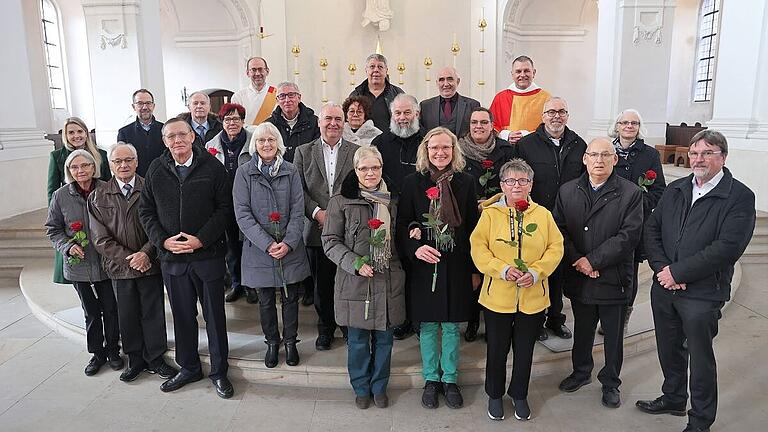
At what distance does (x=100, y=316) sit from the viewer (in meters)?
3.99

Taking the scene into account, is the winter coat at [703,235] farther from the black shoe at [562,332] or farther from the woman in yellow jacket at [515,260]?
the black shoe at [562,332]

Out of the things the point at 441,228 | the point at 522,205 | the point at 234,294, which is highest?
the point at 522,205

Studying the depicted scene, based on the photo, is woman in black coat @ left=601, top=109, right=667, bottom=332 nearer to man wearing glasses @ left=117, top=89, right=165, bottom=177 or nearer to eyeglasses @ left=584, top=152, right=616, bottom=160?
eyeglasses @ left=584, top=152, right=616, bottom=160

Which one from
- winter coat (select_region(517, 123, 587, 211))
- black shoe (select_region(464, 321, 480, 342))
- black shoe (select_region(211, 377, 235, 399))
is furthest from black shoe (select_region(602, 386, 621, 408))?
black shoe (select_region(211, 377, 235, 399))

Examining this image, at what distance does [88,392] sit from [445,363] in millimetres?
2456

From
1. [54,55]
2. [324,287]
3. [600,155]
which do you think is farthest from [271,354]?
[54,55]

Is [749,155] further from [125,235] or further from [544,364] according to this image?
[125,235]

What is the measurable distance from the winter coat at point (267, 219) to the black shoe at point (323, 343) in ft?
2.06

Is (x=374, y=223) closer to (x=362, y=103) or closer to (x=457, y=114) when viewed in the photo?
(x=362, y=103)

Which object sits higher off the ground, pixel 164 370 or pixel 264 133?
pixel 264 133

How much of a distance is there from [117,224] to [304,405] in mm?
1750

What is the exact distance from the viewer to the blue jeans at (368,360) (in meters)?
3.40

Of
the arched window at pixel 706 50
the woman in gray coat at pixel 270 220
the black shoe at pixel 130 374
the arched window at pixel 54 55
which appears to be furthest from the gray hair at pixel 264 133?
the arched window at pixel 706 50

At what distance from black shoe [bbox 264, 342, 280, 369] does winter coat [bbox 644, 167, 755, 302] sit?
8.21 ft
